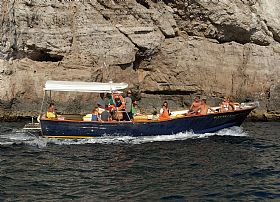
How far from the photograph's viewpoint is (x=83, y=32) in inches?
1192

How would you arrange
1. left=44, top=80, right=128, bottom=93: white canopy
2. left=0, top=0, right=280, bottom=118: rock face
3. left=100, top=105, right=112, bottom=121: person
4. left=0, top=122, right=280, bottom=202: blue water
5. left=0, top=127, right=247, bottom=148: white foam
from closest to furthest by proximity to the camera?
left=0, top=122, right=280, bottom=202: blue water → left=0, top=127, right=247, bottom=148: white foam → left=44, top=80, right=128, bottom=93: white canopy → left=100, top=105, right=112, bottom=121: person → left=0, top=0, right=280, bottom=118: rock face

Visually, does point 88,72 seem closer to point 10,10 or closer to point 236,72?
point 10,10

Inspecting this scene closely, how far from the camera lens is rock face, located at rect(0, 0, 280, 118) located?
2931 cm

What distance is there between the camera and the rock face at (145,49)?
2931cm

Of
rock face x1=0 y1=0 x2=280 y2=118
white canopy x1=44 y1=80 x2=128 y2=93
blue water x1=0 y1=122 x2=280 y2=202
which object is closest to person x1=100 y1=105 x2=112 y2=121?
blue water x1=0 y1=122 x2=280 y2=202

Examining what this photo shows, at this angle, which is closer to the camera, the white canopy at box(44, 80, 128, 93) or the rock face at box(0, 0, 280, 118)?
the white canopy at box(44, 80, 128, 93)

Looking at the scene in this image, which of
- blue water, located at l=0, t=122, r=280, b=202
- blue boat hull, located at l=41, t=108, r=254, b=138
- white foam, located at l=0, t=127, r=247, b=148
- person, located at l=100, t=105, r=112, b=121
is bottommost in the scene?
blue water, located at l=0, t=122, r=280, b=202

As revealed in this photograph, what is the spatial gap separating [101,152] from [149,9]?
1588cm

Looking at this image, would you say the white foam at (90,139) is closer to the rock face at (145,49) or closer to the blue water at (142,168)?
the blue water at (142,168)

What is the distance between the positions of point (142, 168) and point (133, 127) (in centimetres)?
580

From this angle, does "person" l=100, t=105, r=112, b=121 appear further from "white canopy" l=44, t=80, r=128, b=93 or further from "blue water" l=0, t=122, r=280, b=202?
"white canopy" l=44, t=80, r=128, b=93

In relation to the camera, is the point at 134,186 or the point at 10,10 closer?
the point at 134,186

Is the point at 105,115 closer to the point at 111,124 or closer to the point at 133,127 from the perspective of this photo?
the point at 111,124

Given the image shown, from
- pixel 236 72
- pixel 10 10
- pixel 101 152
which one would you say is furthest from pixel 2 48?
pixel 236 72
